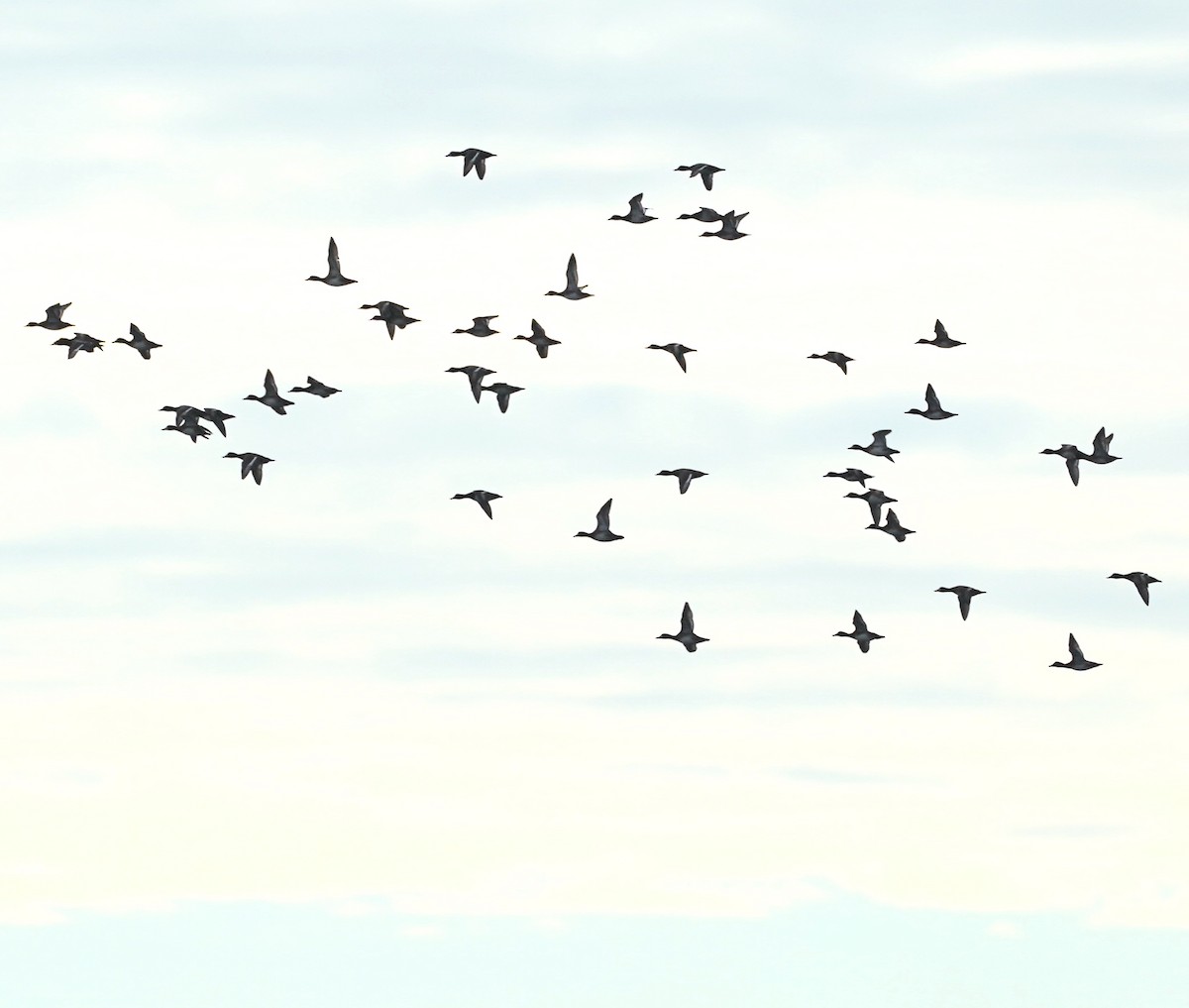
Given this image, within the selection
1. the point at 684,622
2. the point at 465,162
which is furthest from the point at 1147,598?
the point at 465,162

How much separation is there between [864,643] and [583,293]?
2332 centimetres

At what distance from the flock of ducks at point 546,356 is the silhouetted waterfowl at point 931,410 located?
0.16 feet

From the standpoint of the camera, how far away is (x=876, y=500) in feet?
538

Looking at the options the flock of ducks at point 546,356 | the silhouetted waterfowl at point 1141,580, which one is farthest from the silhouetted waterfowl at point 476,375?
the silhouetted waterfowl at point 1141,580

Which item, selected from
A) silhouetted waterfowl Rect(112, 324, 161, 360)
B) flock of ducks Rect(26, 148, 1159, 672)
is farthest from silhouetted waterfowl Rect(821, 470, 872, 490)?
silhouetted waterfowl Rect(112, 324, 161, 360)

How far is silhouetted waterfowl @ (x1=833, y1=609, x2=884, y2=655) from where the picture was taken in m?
167

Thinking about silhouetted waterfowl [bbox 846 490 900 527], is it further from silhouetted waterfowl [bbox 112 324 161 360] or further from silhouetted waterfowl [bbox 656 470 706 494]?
silhouetted waterfowl [bbox 112 324 161 360]

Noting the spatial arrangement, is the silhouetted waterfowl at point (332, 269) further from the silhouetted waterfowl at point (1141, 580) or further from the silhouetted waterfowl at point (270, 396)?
the silhouetted waterfowl at point (1141, 580)

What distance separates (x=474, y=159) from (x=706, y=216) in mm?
11261

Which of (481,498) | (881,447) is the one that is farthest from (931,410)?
(481,498)

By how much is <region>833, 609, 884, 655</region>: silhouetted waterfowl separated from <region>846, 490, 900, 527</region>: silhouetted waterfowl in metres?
5.77

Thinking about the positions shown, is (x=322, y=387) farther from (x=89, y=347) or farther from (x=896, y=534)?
(x=896, y=534)

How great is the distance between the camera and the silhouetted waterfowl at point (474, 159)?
513 ft

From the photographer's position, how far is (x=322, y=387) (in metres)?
161
